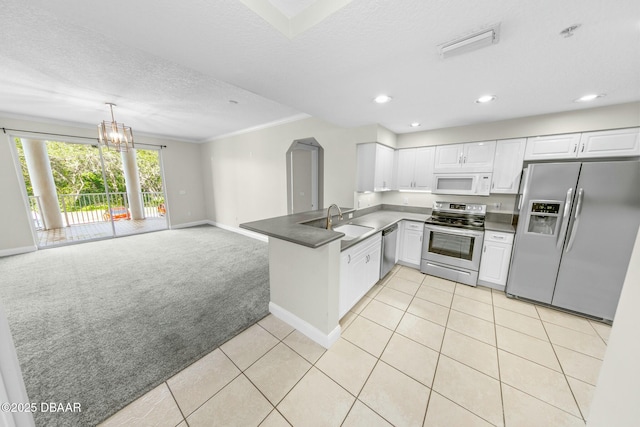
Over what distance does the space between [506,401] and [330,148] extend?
3.47m

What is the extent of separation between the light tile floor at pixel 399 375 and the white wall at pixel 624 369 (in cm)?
97

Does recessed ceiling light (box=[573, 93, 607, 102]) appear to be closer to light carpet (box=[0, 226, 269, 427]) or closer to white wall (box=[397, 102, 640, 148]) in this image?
white wall (box=[397, 102, 640, 148])

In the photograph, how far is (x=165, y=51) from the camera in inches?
55.8

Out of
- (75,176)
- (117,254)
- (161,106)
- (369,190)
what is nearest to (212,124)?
(161,106)

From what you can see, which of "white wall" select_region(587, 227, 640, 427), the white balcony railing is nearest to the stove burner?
"white wall" select_region(587, 227, 640, 427)

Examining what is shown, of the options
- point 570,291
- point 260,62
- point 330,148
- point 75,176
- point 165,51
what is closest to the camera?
point 165,51

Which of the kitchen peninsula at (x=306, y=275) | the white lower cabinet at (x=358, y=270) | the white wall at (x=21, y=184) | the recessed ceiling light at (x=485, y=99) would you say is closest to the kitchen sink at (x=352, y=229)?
the white lower cabinet at (x=358, y=270)

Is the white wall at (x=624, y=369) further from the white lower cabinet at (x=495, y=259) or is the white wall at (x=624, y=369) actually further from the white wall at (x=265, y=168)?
the white wall at (x=265, y=168)

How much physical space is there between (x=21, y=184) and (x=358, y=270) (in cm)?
651

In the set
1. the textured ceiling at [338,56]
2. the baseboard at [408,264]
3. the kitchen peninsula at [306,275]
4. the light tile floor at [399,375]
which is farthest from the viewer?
the baseboard at [408,264]

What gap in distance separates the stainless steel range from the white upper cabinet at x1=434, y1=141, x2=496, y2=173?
1.88 feet

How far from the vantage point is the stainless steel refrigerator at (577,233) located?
6.80 ft

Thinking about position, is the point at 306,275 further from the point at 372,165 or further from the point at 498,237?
the point at 498,237

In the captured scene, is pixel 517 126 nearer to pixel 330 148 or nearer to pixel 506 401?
pixel 330 148
